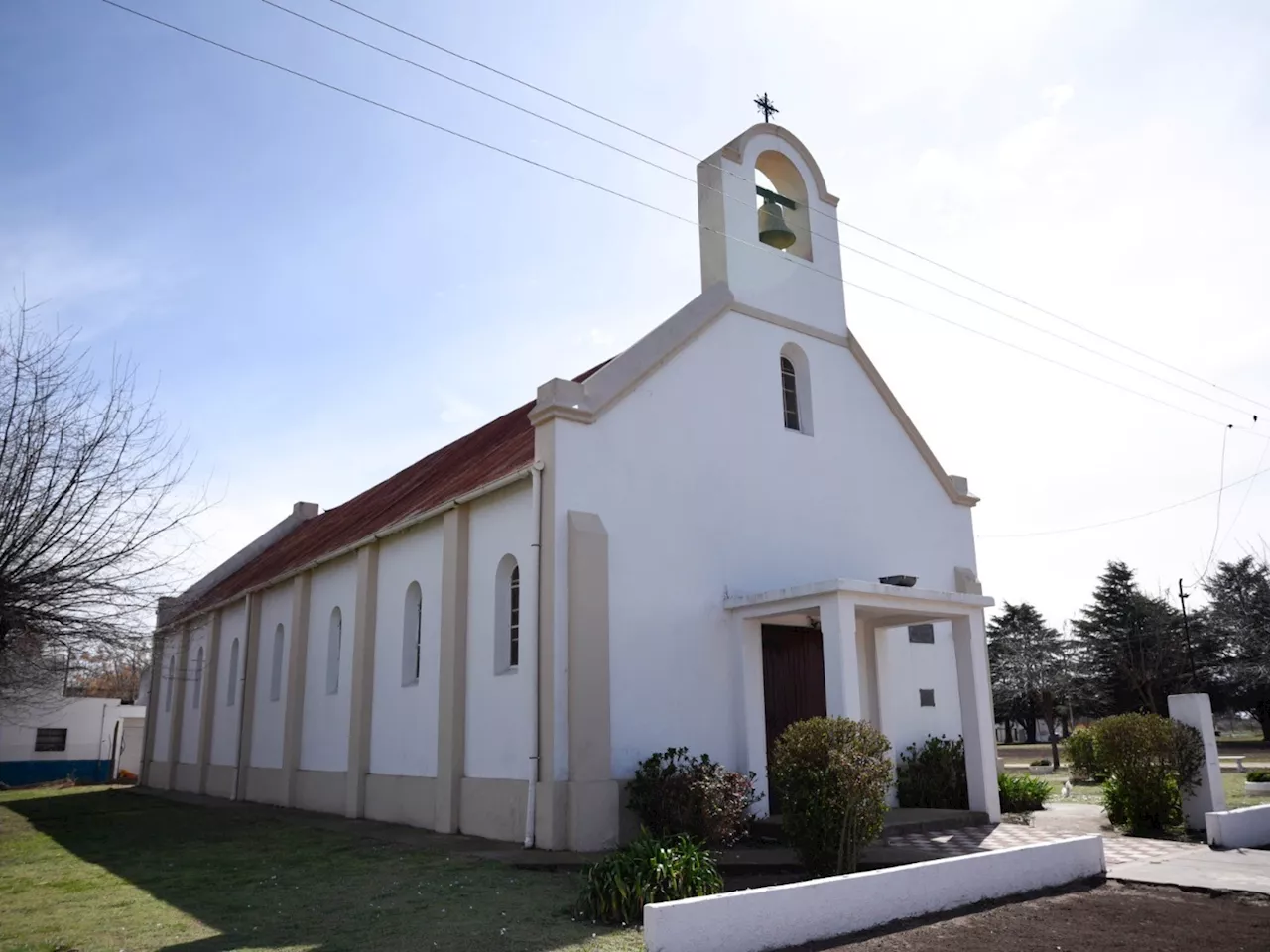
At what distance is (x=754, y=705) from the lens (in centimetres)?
1435

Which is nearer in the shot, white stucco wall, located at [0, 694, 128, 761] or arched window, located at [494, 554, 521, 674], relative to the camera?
arched window, located at [494, 554, 521, 674]

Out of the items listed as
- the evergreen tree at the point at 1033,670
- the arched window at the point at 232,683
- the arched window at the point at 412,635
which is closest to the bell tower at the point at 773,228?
the arched window at the point at 412,635

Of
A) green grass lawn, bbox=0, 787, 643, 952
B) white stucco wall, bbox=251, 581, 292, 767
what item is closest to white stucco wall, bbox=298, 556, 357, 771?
white stucco wall, bbox=251, 581, 292, 767

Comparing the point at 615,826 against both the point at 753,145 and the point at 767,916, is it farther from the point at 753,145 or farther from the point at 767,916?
the point at 753,145

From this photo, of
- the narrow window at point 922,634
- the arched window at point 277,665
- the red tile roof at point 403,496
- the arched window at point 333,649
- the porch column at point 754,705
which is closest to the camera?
the porch column at point 754,705

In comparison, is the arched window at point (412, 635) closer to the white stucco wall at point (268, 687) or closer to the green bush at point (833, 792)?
the white stucco wall at point (268, 687)

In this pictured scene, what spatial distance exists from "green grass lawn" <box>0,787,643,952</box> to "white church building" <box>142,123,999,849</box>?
→ 180cm

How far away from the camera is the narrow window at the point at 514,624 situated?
47.7ft

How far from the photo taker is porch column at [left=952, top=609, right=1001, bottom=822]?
15000 mm

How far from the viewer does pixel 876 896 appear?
346 inches

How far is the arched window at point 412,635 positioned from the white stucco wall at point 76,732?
28.8 meters

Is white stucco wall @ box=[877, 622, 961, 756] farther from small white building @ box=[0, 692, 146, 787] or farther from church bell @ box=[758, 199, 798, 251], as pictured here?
small white building @ box=[0, 692, 146, 787]

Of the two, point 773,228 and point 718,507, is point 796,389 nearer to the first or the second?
point 773,228

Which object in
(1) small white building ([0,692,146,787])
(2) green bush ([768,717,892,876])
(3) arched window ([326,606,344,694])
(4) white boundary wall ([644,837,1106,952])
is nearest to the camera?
(4) white boundary wall ([644,837,1106,952])
